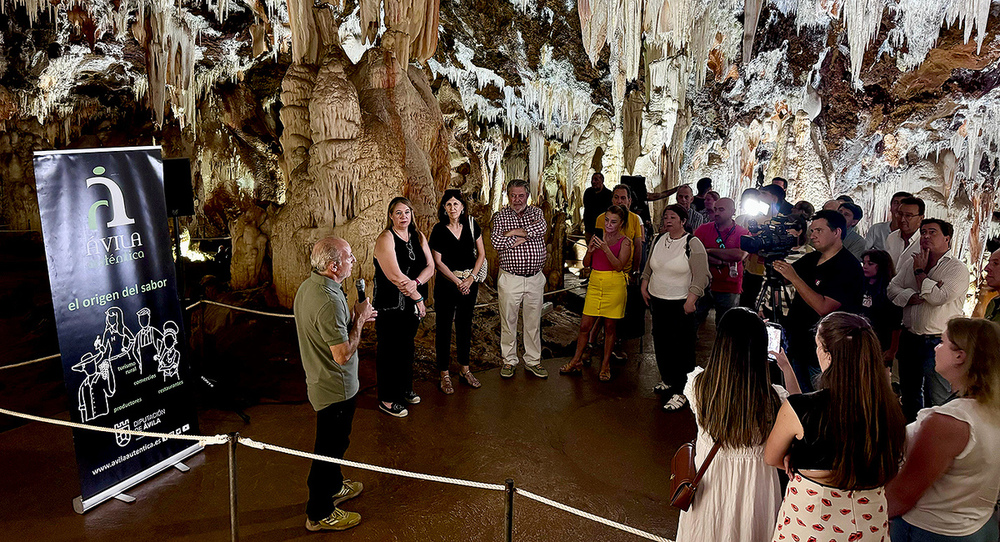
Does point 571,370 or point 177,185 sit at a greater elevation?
point 177,185

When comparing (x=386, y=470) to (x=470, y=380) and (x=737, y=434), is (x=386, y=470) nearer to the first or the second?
(x=737, y=434)

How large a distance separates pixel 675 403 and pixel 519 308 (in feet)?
4.80

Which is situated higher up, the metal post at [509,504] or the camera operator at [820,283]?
the camera operator at [820,283]

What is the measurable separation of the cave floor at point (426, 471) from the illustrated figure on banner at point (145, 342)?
2.35ft

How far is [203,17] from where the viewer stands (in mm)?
10484

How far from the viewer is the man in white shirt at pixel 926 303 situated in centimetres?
356

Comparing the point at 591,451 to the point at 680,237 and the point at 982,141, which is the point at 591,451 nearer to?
the point at 680,237

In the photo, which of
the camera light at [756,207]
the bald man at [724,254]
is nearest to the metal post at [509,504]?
the bald man at [724,254]

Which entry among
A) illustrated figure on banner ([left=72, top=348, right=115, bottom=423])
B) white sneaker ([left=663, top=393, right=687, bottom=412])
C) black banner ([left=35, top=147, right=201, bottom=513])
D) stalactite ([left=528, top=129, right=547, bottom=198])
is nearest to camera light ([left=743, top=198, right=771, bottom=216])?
white sneaker ([left=663, top=393, right=687, bottom=412])

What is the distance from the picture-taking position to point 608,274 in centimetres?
488

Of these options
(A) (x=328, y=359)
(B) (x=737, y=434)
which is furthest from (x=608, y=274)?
(B) (x=737, y=434)

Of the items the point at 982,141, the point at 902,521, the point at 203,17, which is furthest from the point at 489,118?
the point at 902,521

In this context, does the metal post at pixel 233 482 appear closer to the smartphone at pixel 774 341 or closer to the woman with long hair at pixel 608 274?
the smartphone at pixel 774 341

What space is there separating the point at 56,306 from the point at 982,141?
13.6m
